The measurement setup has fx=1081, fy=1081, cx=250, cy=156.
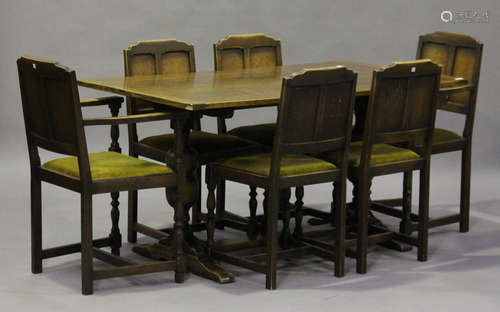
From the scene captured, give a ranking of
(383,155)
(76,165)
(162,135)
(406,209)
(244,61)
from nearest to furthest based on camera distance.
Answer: (76,165) < (383,155) < (162,135) < (406,209) < (244,61)

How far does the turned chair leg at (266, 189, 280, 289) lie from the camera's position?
4891 millimetres

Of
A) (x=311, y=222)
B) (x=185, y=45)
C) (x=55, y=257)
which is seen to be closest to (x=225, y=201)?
(x=311, y=222)

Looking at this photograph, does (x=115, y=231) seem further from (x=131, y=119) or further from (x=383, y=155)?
(x=383, y=155)

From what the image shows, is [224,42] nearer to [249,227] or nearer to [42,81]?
[249,227]

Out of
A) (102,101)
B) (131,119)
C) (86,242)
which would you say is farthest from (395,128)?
(86,242)

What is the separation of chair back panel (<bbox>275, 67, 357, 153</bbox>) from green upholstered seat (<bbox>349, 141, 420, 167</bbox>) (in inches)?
10.5

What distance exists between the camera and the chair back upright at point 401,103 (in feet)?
16.9

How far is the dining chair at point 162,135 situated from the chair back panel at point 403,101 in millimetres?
821

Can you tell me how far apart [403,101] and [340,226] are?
681mm

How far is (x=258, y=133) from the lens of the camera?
6.07m

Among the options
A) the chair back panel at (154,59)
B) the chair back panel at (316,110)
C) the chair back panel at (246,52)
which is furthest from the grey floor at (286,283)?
the chair back panel at (246,52)

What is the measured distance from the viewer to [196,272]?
520 centimetres

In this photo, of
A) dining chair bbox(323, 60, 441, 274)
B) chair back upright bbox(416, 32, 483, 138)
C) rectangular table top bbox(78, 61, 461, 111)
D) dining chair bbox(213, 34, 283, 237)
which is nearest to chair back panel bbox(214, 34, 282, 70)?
dining chair bbox(213, 34, 283, 237)

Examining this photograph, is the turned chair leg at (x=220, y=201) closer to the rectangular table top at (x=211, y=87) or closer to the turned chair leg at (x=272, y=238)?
the rectangular table top at (x=211, y=87)
